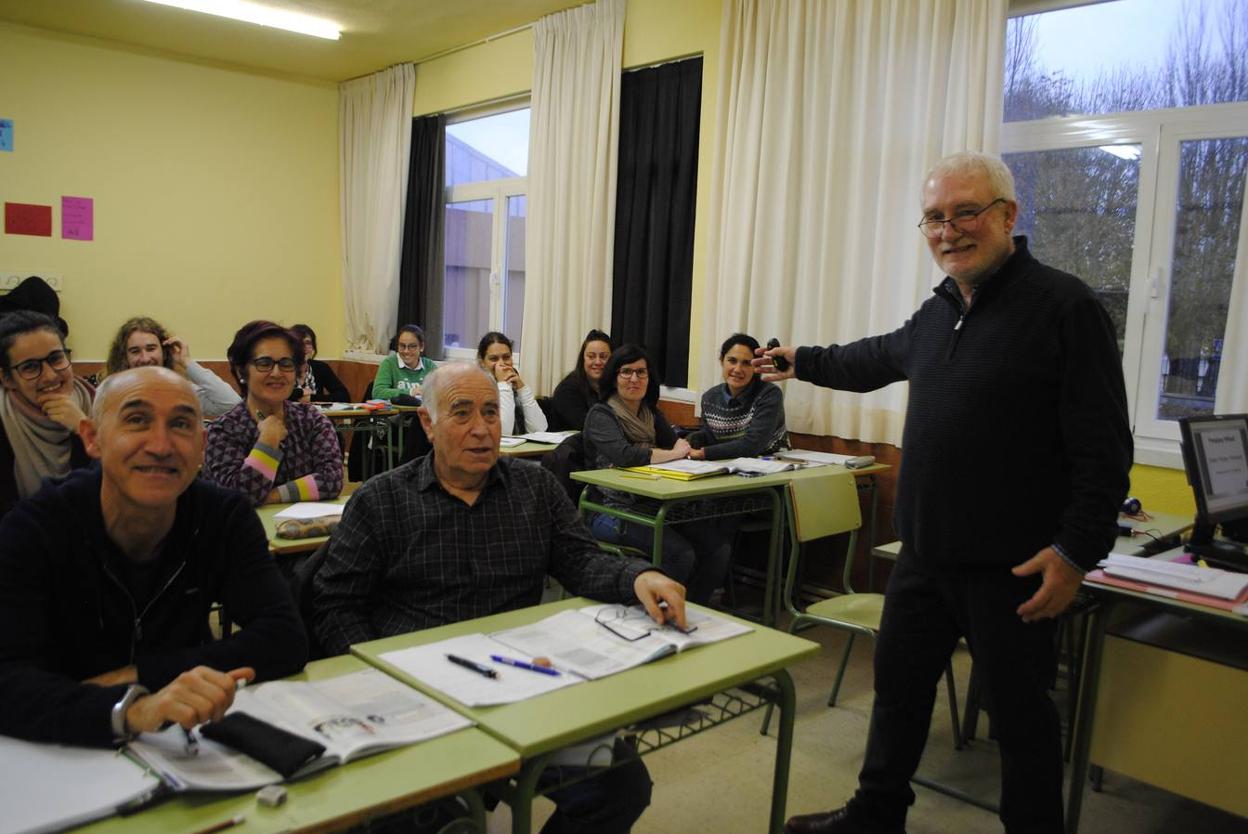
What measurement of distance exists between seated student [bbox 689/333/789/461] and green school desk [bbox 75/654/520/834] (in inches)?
120

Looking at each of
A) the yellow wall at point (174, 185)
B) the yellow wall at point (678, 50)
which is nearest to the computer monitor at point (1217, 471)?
the yellow wall at point (678, 50)

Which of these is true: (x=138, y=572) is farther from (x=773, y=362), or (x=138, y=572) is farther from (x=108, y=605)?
(x=773, y=362)

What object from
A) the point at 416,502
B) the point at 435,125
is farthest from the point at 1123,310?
the point at 435,125

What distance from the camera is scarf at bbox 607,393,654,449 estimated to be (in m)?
4.16

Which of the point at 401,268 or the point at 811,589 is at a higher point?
the point at 401,268

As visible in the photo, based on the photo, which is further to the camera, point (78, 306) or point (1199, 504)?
point (78, 306)

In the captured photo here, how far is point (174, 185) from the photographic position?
7352mm

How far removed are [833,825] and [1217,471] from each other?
1555 mm

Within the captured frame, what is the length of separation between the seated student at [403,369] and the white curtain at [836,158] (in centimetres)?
240

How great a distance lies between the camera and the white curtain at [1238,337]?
3391 mm

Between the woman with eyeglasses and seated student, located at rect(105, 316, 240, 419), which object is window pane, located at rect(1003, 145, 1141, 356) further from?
the woman with eyeglasses

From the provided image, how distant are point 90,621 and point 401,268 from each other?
21.2 feet

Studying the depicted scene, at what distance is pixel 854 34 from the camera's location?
4.41 metres

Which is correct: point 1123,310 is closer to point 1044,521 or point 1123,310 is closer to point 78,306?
point 1044,521
